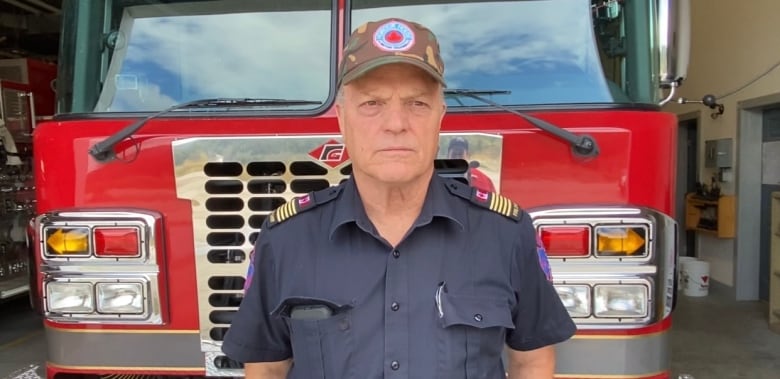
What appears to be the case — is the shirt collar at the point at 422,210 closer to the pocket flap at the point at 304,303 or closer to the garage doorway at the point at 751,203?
the pocket flap at the point at 304,303

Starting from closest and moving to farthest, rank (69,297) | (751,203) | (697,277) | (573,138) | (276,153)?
(573,138) → (276,153) → (69,297) → (751,203) → (697,277)

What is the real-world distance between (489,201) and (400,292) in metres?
0.32

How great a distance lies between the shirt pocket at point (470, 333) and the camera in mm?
1387

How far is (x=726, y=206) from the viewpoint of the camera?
23.6 feet

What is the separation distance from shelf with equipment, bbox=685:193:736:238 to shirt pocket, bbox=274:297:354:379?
6856 millimetres

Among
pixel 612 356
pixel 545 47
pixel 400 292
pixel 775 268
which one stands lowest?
pixel 775 268

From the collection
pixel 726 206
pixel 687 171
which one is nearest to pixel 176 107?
pixel 726 206

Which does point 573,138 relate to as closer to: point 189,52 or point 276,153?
point 276,153

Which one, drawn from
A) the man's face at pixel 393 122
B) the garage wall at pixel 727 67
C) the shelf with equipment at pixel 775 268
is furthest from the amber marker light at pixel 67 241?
the garage wall at pixel 727 67

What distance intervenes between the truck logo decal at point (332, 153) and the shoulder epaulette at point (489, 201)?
2.48 feet

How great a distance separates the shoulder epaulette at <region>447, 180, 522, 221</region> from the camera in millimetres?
1542

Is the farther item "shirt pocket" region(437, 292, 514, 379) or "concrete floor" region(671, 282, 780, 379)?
"concrete floor" region(671, 282, 780, 379)

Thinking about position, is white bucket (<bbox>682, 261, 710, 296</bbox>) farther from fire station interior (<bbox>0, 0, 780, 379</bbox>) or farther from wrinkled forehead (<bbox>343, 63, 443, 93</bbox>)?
wrinkled forehead (<bbox>343, 63, 443, 93</bbox>)

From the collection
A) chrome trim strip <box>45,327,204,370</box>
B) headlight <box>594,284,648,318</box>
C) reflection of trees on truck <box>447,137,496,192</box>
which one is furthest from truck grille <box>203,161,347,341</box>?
headlight <box>594,284,648,318</box>
